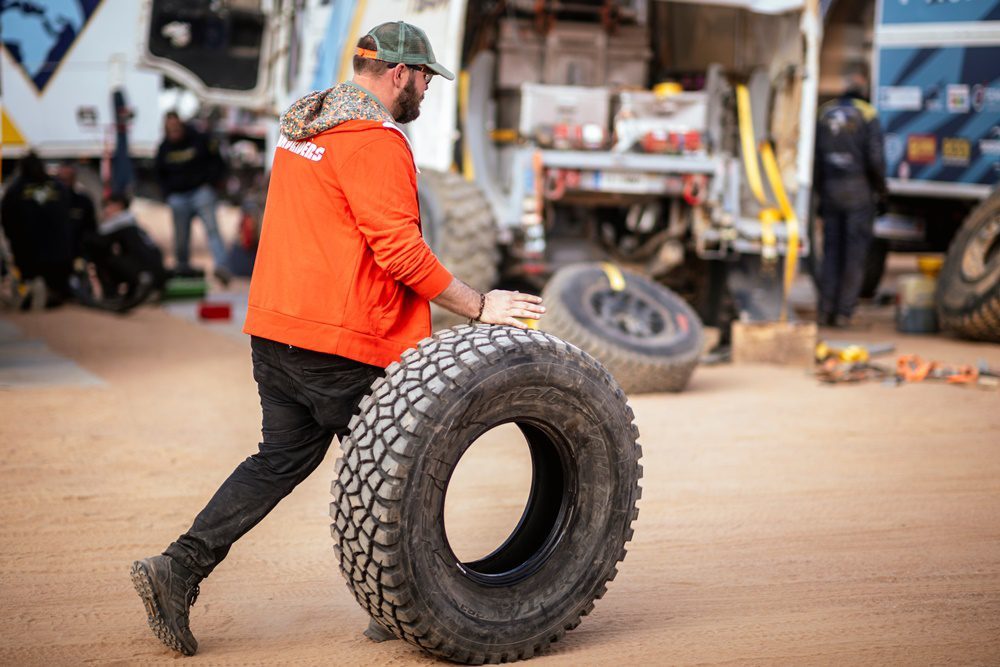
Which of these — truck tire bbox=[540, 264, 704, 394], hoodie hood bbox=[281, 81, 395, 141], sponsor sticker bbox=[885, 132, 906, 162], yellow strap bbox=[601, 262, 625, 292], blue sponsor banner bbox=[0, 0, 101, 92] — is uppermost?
blue sponsor banner bbox=[0, 0, 101, 92]

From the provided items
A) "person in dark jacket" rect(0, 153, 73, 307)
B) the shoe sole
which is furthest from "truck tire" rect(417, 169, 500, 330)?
the shoe sole

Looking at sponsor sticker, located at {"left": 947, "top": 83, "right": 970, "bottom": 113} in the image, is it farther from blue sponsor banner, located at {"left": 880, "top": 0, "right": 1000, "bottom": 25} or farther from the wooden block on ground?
the wooden block on ground

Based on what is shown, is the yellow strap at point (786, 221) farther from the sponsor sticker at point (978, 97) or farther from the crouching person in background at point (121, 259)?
the crouching person in background at point (121, 259)

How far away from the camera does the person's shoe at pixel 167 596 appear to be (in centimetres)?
395

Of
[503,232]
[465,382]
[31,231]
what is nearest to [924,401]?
[503,232]

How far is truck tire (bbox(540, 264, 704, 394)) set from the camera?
883 cm

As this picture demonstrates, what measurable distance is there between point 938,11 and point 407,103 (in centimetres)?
1028

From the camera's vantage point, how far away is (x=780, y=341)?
33.8ft

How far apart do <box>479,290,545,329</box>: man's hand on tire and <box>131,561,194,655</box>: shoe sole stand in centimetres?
130

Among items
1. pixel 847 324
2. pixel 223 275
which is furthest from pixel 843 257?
pixel 223 275

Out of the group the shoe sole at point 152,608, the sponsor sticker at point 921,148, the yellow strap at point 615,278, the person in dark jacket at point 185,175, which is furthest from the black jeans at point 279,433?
the person in dark jacket at point 185,175

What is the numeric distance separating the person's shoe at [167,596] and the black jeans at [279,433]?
5 cm

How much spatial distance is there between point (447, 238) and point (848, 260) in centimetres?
459

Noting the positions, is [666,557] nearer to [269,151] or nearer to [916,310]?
[916,310]
